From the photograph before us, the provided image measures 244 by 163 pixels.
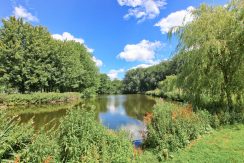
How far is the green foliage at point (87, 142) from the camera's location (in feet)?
16.1

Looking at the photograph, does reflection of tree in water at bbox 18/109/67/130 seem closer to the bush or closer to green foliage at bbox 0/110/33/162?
the bush

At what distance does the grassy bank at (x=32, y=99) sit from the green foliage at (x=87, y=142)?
77.6 feet

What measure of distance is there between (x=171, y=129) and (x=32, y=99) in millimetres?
26317

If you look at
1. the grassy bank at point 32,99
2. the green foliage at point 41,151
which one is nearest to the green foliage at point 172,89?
the green foliage at point 41,151

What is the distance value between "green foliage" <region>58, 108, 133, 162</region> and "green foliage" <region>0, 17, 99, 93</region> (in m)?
29.6

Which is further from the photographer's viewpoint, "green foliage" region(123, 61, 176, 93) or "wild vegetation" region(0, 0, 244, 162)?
"green foliage" region(123, 61, 176, 93)

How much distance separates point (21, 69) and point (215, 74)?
94.8 feet

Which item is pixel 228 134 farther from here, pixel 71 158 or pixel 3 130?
pixel 3 130

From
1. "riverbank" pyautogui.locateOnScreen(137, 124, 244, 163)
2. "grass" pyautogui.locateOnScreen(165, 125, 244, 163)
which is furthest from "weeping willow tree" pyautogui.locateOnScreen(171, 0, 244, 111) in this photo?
"riverbank" pyautogui.locateOnScreen(137, 124, 244, 163)

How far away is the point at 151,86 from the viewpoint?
9494 centimetres

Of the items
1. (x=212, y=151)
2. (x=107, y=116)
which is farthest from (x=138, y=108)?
(x=212, y=151)

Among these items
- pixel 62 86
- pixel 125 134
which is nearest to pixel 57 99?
pixel 62 86

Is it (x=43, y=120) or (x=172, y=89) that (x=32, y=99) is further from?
(x=172, y=89)

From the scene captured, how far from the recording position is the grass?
19.9 feet
